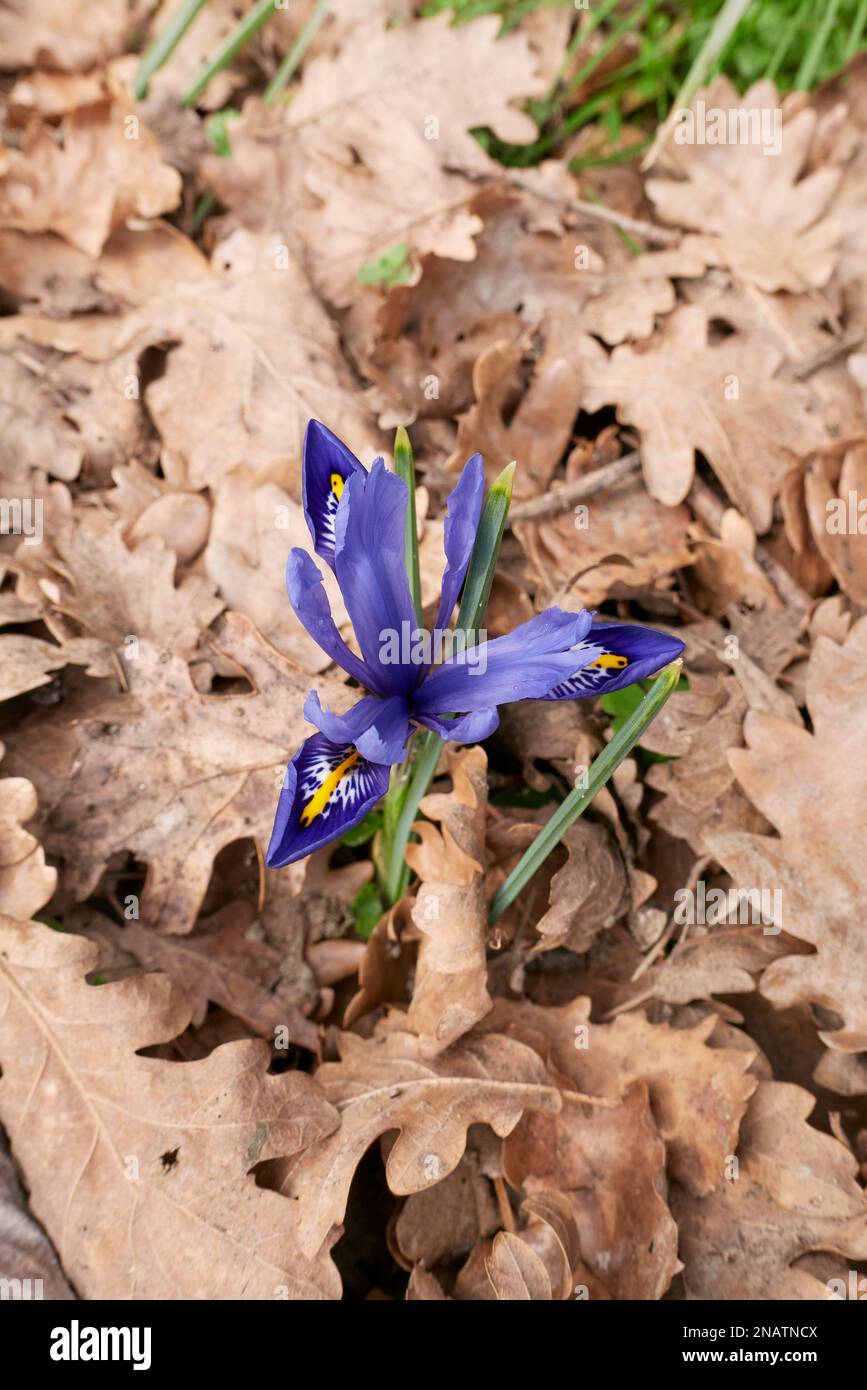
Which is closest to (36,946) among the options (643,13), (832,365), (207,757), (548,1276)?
(207,757)

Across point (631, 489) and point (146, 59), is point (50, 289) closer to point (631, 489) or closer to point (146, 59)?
point (146, 59)

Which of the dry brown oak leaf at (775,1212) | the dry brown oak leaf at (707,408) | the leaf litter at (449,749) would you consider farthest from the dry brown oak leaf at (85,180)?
the dry brown oak leaf at (775,1212)

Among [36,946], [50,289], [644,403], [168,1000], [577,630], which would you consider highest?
[50,289]

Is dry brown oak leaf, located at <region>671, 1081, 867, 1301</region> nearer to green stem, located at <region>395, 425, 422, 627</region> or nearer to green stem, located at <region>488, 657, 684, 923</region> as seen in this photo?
green stem, located at <region>488, 657, 684, 923</region>

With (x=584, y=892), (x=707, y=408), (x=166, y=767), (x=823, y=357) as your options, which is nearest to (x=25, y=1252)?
(x=166, y=767)

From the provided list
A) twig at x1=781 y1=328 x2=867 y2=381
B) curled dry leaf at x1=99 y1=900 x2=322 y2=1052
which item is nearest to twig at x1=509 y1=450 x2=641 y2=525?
twig at x1=781 y1=328 x2=867 y2=381

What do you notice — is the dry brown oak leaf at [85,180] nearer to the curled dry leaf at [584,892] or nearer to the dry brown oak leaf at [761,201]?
the dry brown oak leaf at [761,201]

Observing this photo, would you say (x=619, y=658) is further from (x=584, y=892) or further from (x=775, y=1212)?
(x=775, y=1212)
